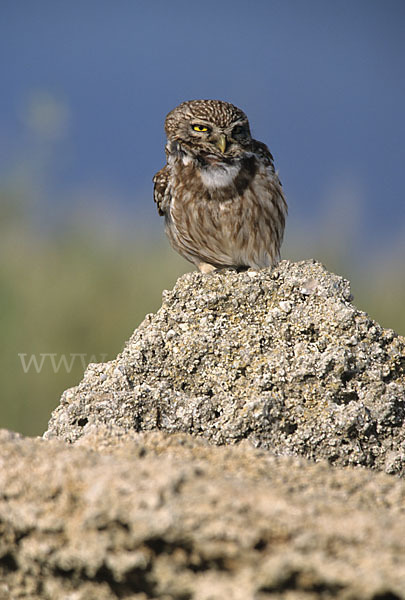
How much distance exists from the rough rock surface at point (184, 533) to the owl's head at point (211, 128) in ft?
8.86

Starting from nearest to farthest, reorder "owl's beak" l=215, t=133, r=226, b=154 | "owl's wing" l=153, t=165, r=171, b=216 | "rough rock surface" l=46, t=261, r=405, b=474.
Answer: "rough rock surface" l=46, t=261, r=405, b=474
"owl's beak" l=215, t=133, r=226, b=154
"owl's wing" l=153, t=165, r=171, b=216

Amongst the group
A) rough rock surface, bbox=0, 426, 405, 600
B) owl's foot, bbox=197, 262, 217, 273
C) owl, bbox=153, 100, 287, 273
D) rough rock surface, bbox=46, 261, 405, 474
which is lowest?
rough rock surface, bbox=0, 426, 405, 600

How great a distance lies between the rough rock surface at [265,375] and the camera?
2.49 m

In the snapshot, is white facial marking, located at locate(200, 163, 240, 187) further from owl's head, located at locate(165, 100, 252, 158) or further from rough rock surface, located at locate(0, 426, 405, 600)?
rough rock surface, located at locate(0, 426, 405, 600)

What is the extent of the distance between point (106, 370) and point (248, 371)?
0.61m

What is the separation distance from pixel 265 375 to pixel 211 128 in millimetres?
1987

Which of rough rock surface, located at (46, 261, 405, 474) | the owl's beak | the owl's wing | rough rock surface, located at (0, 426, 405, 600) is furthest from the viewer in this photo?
the owl's wing

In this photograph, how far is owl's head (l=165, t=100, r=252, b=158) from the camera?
13.2 ft

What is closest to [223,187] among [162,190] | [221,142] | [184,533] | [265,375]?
[221,142]

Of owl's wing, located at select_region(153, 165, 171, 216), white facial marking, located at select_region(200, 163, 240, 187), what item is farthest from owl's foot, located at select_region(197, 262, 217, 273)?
white facial marking, located at select_region(200, 163, 240, 187)

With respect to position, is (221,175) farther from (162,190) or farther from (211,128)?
(162,190)

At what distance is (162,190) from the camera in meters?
4.35

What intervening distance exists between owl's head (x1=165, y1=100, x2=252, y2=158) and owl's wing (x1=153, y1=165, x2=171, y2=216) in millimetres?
249

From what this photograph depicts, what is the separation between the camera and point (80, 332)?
6.89 meters
